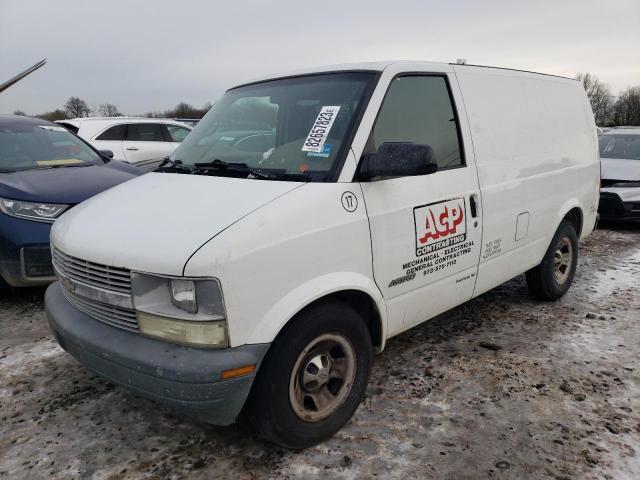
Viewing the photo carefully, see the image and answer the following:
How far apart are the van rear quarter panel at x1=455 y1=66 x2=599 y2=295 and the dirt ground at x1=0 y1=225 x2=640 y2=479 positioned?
2.11 feet

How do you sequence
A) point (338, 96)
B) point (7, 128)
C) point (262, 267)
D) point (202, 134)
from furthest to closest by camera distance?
point (7, 128) < point (202, 134) < point (338, 96) < point (262, 267)

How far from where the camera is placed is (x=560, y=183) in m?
4.34

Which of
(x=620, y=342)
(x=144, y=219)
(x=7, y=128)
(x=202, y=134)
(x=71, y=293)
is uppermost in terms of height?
(x=7, y=128)

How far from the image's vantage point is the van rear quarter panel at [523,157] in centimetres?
353

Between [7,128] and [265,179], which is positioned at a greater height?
[7,128]

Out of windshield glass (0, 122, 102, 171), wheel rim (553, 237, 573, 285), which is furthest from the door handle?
windshield glass (0, 122, 102, 171)

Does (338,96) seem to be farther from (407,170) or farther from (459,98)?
(459,98)

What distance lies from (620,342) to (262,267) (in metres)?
3.10

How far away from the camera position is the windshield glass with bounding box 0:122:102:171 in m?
5.16

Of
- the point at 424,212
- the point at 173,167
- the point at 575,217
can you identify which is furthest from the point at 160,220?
the point at 575,217

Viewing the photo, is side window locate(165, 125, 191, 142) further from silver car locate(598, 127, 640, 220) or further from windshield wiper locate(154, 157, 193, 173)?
silver car locate(598, 127, 640, 220)

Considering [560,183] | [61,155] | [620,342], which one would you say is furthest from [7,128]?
[620,342]

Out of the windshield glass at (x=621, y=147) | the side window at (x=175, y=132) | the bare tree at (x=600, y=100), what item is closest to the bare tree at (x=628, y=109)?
the bare tree at (x=600, y=100)

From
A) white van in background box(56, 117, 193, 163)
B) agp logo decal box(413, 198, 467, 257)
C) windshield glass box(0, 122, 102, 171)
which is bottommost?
agp logo decal box(413, 198, 467, 257)
